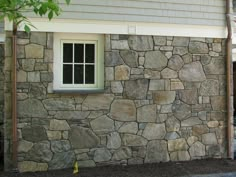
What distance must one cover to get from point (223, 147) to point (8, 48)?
4409 mm

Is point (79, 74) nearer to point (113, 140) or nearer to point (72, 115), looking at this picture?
point (72, 115)

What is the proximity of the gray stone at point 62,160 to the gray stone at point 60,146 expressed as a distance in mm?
69

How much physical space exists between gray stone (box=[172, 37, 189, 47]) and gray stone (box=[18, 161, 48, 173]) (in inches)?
125

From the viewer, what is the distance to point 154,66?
6590mm

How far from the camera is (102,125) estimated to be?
20.8 ft

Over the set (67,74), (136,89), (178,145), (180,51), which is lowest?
(178,145)

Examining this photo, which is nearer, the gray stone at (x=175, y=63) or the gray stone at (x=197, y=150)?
the gray stone at (x=175, y=63)

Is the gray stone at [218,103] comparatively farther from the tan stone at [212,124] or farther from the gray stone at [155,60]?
the gray stone at [155,60]

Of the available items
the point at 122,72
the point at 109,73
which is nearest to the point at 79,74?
the point at 109,73

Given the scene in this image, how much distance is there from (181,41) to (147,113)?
4.89ft

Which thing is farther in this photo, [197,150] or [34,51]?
[197,150]

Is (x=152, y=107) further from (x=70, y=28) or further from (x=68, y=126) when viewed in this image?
(x=70, y=28)

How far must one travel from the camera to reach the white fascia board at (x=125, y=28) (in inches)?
239

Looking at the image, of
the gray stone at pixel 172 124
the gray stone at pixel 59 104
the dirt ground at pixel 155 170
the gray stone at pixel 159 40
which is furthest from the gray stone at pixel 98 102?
the gray stone at pixel 159 40
